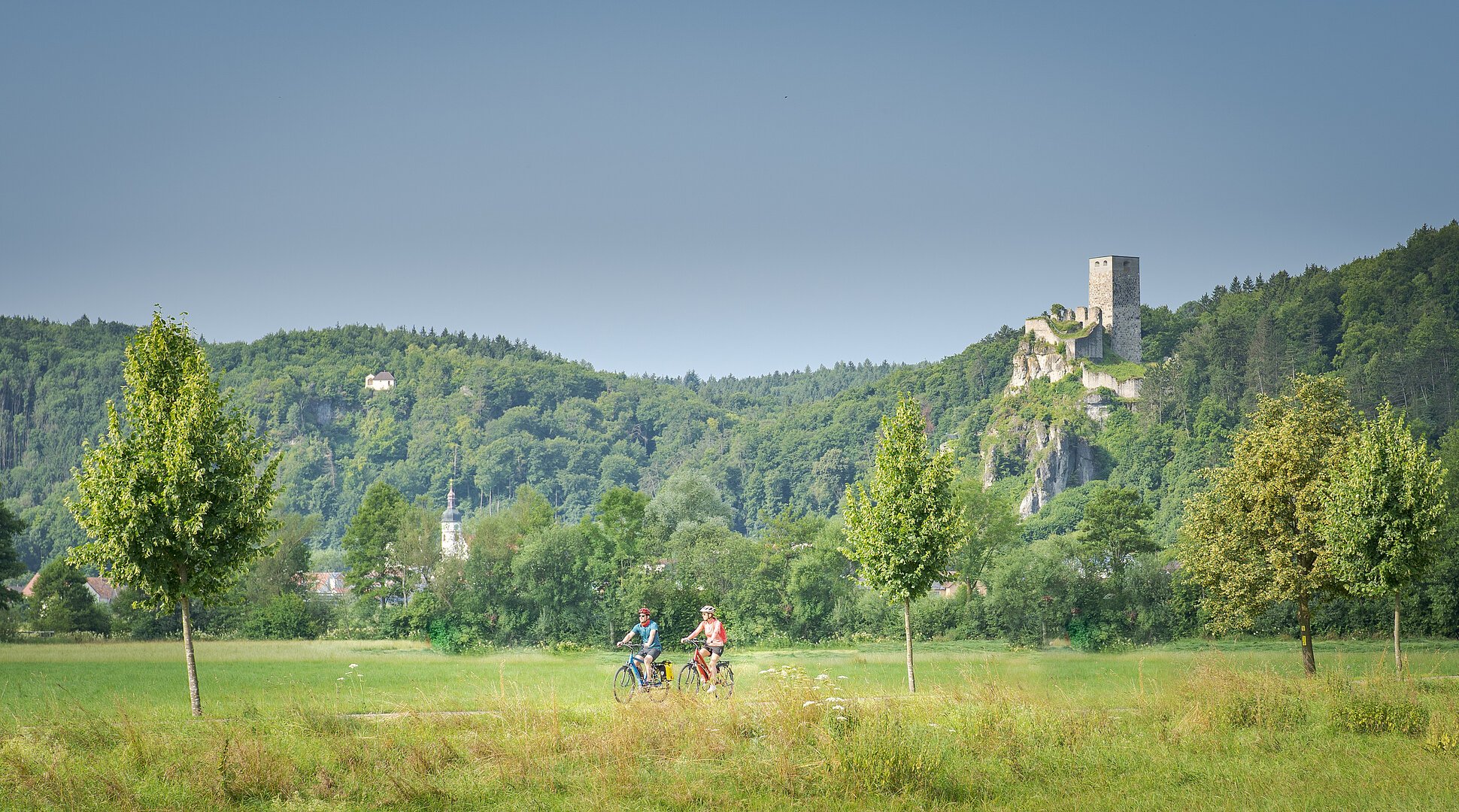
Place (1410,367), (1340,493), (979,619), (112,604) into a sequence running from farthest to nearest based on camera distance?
(1410,367) < (112,604) < (979,619) < (1340,493)

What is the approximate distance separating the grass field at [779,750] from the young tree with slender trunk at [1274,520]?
604 centimetres

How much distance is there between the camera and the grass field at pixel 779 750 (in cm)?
1677

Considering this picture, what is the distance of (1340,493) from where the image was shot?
30109 millimetres

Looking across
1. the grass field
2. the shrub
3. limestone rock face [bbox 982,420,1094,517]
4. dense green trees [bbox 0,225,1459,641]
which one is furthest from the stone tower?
the shrub

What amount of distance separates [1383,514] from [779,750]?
19.5 meters

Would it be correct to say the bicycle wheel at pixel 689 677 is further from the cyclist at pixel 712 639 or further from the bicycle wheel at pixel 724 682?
the bicycle wheel at pixel 724 682

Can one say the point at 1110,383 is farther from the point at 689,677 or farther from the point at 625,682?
the point at 625,682

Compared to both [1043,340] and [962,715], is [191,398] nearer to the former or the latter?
[962,715]

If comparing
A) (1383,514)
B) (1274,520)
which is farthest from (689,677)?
(1383,514)

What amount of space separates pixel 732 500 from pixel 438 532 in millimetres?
126422

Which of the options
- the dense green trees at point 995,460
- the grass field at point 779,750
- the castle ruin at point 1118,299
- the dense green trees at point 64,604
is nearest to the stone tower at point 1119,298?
the castle ruin at point 1118,299

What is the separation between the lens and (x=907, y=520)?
30.3m

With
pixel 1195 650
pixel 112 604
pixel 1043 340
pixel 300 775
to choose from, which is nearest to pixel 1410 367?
pixel 1043 340

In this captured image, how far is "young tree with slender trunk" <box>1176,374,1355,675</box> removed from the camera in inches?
1252
